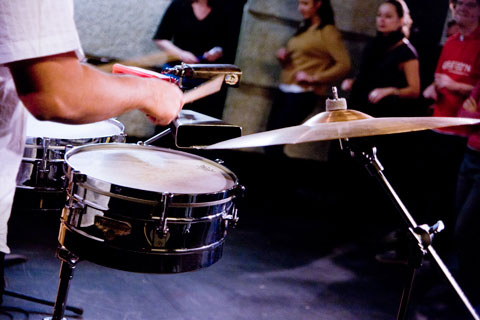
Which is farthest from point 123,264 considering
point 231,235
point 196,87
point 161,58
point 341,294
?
point 161,58

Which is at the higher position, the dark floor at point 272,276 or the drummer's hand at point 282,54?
the drummer's hand at point 282,54

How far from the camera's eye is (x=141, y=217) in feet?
5.00

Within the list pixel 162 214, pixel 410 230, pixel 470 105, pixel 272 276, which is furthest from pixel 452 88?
pixel 162 214

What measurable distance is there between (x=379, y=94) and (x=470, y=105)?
0.92 meters

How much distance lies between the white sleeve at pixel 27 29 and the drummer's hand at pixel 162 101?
29 cm

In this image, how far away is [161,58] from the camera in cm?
454

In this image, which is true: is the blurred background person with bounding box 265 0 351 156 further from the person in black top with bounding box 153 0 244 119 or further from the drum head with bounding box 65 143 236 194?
the drum head with bounding box 65 143 236 194

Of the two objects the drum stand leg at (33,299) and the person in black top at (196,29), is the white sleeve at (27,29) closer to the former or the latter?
the drum stand leg at (33,299)

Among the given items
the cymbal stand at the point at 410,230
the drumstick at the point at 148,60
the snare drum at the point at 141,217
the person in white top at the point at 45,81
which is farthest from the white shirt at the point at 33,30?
the drumstick at the point at 148,60

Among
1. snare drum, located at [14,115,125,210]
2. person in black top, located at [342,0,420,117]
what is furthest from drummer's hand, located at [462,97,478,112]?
snare drum, located at [14,115,125,210]

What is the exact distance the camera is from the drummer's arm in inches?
37.3

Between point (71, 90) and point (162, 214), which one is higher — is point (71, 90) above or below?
above

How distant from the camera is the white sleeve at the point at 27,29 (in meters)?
0.91

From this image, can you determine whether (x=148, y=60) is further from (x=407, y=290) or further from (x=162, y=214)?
(x=407, y=290)
